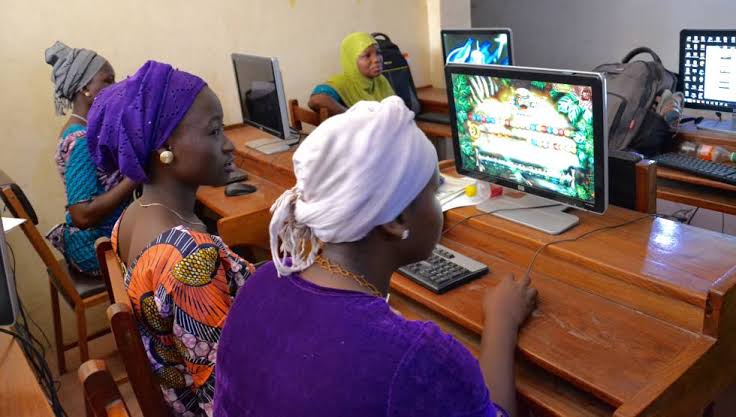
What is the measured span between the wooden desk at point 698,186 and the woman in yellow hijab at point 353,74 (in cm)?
163

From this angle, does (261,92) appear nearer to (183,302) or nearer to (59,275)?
(59,275)

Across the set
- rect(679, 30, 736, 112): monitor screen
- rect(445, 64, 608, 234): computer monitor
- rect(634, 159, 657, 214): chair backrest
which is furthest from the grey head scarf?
rect(679, 30, 736, 112): monitor screen

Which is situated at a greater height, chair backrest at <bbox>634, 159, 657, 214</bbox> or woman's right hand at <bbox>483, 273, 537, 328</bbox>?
chair backrest at <bbox>634, 159, 657, 214</bbox>

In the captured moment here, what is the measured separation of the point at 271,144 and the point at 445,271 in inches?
66.7

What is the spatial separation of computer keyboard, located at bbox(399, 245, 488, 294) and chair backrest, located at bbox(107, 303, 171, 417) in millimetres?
608

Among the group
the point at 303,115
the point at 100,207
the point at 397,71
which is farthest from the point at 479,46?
the point at 100,207

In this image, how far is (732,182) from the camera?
2244mm

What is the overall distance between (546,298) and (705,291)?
30 cm

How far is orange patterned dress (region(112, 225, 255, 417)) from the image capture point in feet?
3.88

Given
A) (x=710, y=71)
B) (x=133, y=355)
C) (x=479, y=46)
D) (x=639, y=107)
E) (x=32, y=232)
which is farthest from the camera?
(x=479, y=46)

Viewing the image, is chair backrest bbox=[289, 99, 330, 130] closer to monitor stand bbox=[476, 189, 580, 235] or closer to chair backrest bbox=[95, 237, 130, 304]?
monitor stand bbox=[476, 189, 580, 235]

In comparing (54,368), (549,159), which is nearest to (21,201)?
(54,368)

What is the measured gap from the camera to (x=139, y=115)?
133 cm

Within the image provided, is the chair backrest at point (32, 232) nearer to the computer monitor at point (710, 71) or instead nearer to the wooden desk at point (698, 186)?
the wooden desk at point (698, 186)
